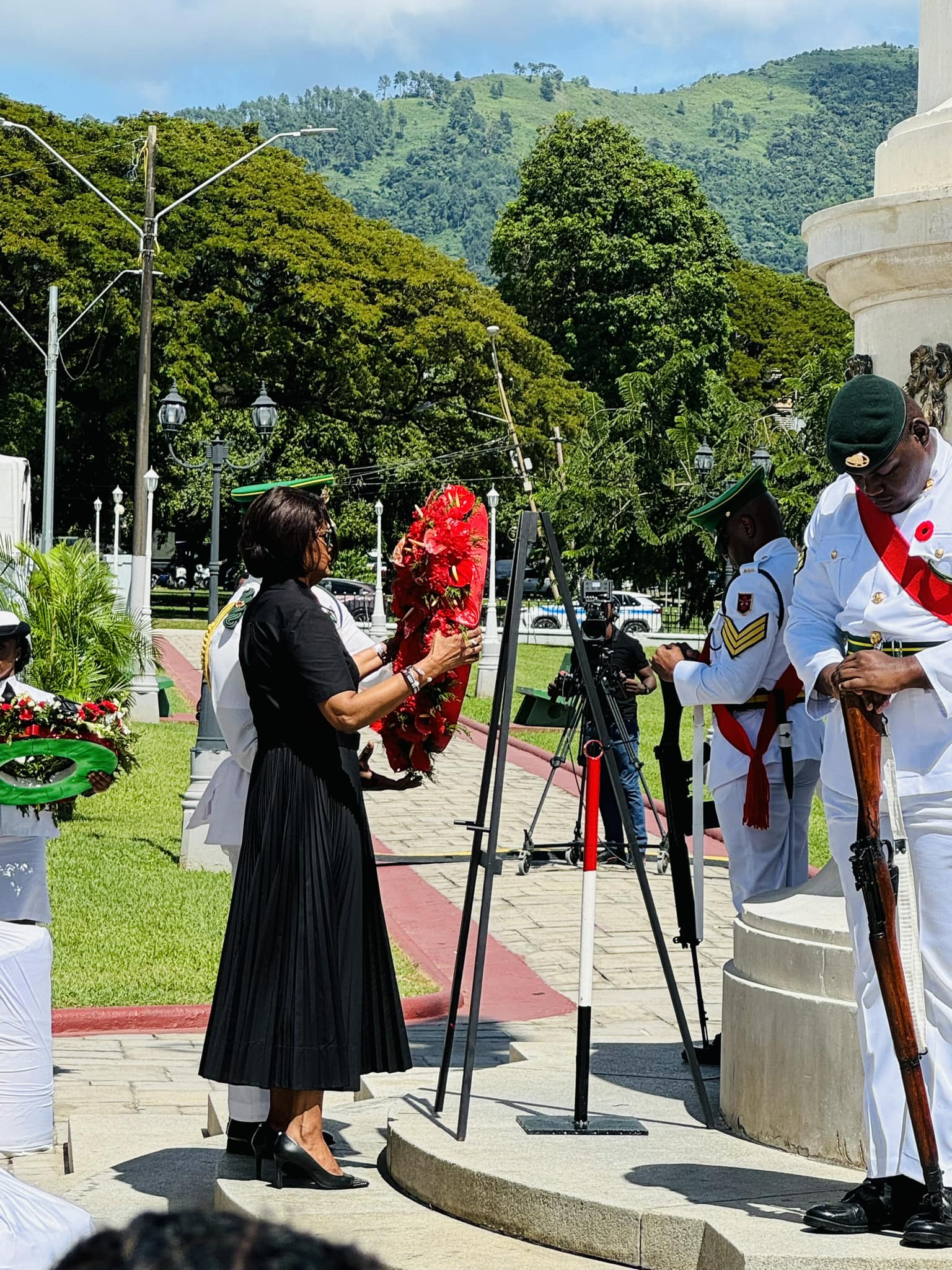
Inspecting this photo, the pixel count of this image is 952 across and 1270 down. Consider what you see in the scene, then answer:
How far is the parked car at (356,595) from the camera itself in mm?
44688

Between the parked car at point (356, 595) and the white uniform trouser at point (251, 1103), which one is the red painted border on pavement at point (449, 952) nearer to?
the white uniform trouser at point (251, 1103)

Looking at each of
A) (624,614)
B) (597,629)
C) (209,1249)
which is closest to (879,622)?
(209,1249)

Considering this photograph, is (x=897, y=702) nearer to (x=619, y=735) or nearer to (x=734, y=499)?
(x=734, y=499)

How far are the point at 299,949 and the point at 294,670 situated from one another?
0.77 m

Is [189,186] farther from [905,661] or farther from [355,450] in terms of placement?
[905,661]

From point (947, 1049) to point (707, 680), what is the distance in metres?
2.06

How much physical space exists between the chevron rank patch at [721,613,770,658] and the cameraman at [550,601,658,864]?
431cm

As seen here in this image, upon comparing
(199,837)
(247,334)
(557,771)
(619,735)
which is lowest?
(557,771)

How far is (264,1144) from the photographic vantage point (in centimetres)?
489

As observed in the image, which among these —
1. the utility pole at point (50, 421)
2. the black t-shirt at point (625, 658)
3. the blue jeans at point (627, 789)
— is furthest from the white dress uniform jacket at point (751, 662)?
the utility pole at point (50, 421)

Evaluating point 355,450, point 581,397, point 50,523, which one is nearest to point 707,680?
point 50,523

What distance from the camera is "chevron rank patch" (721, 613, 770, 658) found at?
5910 mm

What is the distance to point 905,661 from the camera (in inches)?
161

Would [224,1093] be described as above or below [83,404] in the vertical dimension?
below
